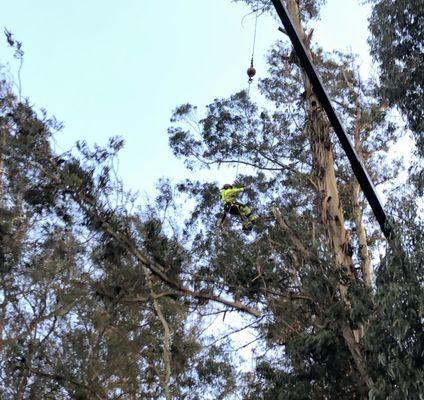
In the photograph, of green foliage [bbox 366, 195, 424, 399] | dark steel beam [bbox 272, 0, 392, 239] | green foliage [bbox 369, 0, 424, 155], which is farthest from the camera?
green foliage [bbox 369, 0, 424, 155]

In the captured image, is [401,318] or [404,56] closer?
[401,318]

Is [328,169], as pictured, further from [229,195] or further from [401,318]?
[401,318]

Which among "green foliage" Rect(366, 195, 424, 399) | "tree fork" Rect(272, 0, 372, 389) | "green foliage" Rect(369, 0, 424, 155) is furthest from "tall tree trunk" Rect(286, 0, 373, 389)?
"green foliage" Rect(366, 195, 424, 399)

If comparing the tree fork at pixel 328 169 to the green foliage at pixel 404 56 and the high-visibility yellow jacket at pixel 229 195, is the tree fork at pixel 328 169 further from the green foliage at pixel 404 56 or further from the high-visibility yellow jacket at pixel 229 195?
the high-visibility yellow jacket at pixel 229 195

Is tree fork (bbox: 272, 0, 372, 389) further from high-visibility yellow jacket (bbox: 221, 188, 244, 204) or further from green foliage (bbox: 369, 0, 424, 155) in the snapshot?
high-visibility yellow jacket (bbox: 221, 188, 244, 204)

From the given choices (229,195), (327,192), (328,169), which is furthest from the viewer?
(229,195)

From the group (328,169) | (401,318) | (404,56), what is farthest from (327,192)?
(401,318)

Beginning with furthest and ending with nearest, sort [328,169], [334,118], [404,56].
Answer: [328,169] → [404,56] → [334,118]

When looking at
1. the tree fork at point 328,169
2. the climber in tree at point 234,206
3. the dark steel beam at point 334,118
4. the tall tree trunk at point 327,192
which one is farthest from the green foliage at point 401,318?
the climber in tree at point 234,206

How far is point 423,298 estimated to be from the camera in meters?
4.66

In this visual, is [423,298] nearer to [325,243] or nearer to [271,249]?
[325,243]

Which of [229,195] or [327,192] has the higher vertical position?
[229,195]

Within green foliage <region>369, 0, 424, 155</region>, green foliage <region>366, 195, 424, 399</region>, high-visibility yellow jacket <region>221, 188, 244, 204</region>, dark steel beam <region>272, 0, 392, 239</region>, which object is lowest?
Result: green foliage <region>366, 195, 424, 399</region>

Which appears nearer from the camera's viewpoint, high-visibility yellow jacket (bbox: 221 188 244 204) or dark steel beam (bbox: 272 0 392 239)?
dark steel beam (bbox: 272 0 392 239)
